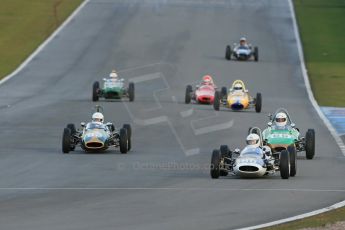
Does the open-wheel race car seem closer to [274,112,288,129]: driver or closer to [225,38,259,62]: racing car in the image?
[274,112,288,129]: driver

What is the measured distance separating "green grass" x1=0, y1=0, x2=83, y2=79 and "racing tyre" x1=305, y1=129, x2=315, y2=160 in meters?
29.7

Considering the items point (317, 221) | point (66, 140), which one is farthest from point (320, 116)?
point (317, 221)

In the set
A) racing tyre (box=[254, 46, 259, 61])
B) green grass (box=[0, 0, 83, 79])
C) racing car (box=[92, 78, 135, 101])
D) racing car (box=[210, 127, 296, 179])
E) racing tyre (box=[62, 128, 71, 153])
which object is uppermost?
green grass (box=[0, 0, 83, 79])

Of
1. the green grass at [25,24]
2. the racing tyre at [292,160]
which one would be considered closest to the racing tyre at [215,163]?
the racing tyre at [292,160]

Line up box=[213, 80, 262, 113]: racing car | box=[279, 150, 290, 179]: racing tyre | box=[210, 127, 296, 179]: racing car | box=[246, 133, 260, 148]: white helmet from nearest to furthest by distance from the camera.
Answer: box=[279, 150, 290, 179]: racing tyre < box=[210, 127, 296, 179]: racing car < box=[246, 133, 260, 148]: white helmet < box=[213, 80, 262, 113]: racing car

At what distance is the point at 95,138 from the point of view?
3212 centimetres

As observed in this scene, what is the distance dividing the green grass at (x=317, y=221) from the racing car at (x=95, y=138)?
11376 mm

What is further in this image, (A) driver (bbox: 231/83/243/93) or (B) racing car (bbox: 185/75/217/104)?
(B) racing car (bbox: 185/75/217/104)

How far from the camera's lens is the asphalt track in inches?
877

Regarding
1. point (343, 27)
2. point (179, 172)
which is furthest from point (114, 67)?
point (179, 172)

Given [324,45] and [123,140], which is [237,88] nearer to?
[123,140]

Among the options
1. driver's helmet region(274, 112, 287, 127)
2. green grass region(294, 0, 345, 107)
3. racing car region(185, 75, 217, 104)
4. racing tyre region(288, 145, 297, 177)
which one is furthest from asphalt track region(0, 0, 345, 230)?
driver's helmet region(274, 112, 287, 127)

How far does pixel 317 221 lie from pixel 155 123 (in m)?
21.5

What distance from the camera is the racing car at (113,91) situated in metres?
49.6
